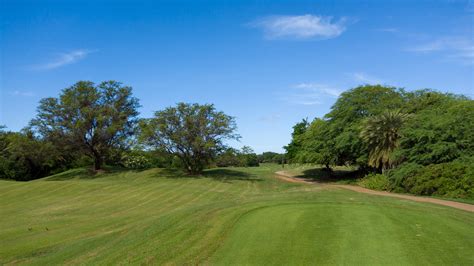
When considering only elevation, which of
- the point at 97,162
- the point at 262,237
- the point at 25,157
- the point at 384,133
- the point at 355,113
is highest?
the point at 355,113

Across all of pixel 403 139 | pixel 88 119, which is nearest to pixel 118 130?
pixel 88 119

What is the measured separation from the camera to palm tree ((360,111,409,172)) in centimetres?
3588

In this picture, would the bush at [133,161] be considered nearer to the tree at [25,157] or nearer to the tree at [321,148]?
the tree at [25,157]

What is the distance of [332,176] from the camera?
51406 mm

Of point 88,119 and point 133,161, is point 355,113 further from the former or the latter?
point 133,161

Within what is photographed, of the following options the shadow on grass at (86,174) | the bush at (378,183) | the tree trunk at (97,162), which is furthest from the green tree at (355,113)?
the tree trunk at (97,162)

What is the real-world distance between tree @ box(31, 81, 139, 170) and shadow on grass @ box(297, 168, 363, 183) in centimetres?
2739

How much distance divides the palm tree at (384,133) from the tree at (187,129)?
16607 millimetres

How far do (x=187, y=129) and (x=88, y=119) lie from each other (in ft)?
45.6

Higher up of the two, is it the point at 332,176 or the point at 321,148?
the point at 321,148

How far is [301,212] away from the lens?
13164 millimetres

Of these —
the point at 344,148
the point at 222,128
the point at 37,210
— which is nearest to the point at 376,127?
the point at 344,148

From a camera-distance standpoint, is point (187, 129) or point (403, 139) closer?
point (403, 139)

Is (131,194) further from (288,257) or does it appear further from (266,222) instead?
(288,257)
